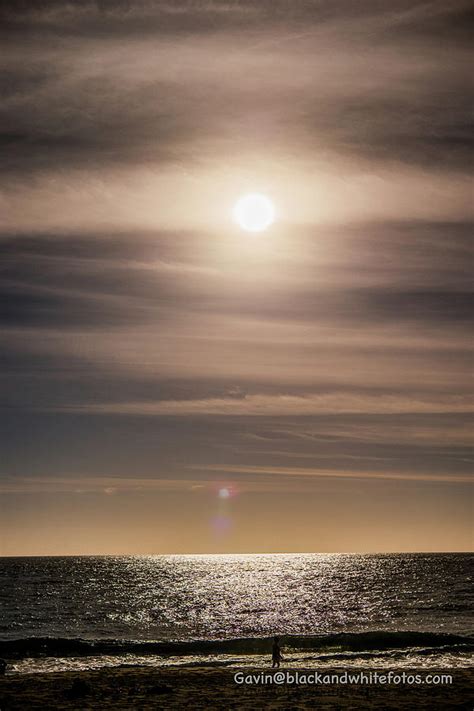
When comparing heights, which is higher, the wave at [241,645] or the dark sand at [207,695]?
the wave at [241,645]

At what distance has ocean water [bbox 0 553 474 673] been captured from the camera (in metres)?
52.2

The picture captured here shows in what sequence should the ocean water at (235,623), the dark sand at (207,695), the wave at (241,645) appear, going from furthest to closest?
the wave at (241,645), the ocean water at (235,623), the dark sand at (207,695)

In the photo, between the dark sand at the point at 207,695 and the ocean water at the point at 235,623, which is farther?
the ocean water at the point at 235,623

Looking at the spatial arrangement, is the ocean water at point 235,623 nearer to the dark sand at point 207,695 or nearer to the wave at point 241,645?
the wave at point 241,645

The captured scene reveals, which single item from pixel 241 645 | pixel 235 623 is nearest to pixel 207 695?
pixel 241 645

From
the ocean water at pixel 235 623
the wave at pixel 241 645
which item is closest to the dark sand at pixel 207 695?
the ocean water at pixel 235 623

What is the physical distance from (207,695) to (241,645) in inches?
1128

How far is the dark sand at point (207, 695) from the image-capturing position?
30359 millimetres

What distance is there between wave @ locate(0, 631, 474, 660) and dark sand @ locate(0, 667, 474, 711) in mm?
17778

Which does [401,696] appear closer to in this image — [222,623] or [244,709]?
[244,709]

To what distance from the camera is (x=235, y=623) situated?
86.0m

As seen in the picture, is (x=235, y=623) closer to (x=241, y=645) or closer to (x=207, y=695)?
(x=241, y=645)

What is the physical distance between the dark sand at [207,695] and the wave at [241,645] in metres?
17.8

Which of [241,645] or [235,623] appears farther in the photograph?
[235,623]
